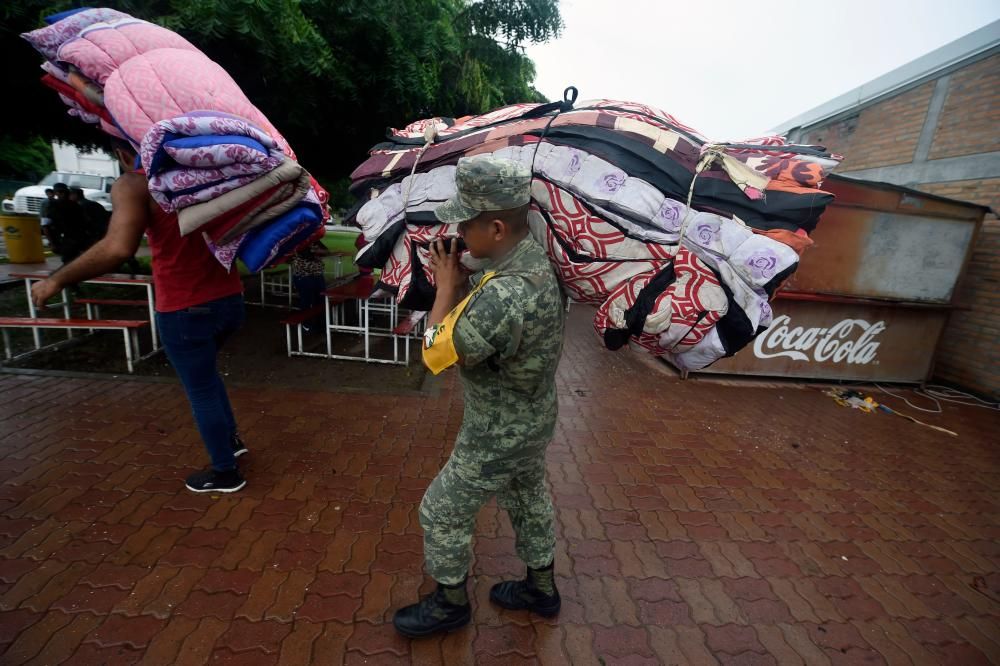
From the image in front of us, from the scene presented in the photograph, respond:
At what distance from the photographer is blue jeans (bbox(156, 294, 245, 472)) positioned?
2408 mm

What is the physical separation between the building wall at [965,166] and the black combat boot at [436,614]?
727 centimetres

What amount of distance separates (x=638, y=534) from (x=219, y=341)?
2789 mm

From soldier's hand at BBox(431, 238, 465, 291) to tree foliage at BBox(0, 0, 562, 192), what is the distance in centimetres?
337

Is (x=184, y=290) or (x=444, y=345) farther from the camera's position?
(x=184, y=290)

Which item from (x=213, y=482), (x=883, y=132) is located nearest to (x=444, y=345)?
(x=213, y=482)

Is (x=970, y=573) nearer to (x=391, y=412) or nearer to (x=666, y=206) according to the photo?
(x=666, y=206)

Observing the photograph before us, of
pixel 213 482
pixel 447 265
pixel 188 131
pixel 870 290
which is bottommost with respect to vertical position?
pixel 213 482

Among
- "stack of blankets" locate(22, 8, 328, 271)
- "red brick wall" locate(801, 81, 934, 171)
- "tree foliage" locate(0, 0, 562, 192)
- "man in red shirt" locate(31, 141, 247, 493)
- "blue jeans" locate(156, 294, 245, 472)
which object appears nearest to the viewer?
"stack of blankets" locate(22, 8, 328, 271)

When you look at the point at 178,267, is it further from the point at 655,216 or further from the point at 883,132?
the point at 883,132

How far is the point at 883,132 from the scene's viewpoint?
23.8 ft

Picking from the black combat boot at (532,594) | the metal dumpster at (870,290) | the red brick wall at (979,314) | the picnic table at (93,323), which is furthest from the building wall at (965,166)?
the picnic table at (93,323)

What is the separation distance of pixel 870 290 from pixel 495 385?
591 cm

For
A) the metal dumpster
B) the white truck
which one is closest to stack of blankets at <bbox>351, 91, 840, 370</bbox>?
the metal dumpster

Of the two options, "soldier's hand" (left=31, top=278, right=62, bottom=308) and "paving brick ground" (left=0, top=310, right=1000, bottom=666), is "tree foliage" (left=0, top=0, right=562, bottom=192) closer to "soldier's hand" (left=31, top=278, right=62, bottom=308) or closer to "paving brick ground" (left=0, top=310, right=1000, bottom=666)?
"soldier's hand" (left=31, top=278, right=62, bottom=308)
